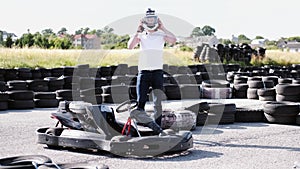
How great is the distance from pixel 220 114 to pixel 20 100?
4.21 m

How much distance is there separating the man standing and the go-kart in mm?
381

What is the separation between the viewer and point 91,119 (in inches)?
215

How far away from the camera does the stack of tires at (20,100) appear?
31.2 ft

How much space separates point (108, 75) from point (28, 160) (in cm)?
1195

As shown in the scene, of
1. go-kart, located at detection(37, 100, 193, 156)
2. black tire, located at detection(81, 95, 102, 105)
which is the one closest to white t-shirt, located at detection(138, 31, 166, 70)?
go-kart, located at detection(37, 100, 193, 156)

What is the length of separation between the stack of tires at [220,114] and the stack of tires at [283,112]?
0.59 meters

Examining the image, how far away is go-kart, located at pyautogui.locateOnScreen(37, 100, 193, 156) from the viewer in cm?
520

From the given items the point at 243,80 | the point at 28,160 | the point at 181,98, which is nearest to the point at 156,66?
the point at 28,160

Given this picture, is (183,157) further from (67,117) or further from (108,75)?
(108,75)

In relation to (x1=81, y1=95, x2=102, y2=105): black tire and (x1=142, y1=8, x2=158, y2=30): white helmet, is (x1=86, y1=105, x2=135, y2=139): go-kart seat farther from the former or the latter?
(x1=81, y1=95, x2=102, y2=105): black tire

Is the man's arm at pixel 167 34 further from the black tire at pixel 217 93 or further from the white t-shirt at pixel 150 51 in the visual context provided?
the black tire at pixel 217 93

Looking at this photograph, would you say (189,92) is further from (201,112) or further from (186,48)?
(186,48)

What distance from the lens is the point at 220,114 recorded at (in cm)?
756

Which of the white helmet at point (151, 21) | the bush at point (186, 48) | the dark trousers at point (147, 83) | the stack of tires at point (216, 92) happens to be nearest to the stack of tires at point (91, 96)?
the stack of tires at point (216, 92)
